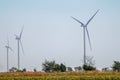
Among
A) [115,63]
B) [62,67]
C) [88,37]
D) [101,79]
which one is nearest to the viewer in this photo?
[101,79]

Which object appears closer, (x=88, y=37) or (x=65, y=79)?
(x=65, y=79)

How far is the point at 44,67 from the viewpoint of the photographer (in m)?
124

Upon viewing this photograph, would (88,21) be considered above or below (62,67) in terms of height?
above

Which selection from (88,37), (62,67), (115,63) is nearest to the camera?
(88,37)

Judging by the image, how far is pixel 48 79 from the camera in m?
54.1

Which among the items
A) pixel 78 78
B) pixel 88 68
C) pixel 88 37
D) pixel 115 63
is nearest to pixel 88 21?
pixel 88 37

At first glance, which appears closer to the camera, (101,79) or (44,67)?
(101,79)

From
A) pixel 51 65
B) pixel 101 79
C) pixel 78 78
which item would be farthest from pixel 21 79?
pixel 51 65

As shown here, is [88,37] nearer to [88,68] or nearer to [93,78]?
[93,78]

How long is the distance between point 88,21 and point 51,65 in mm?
58092

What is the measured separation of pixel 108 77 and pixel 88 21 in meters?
17.0

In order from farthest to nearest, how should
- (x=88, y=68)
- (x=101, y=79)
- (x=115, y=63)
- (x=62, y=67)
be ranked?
1. (x=115, y=63)
2. (x=62, y=67)
3. (x=88, y=68)
4. (x=101, y=79)

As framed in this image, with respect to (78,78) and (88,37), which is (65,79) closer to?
(78,78)

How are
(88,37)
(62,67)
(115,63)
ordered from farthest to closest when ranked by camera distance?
(115,63), (62,67), (88,37)
